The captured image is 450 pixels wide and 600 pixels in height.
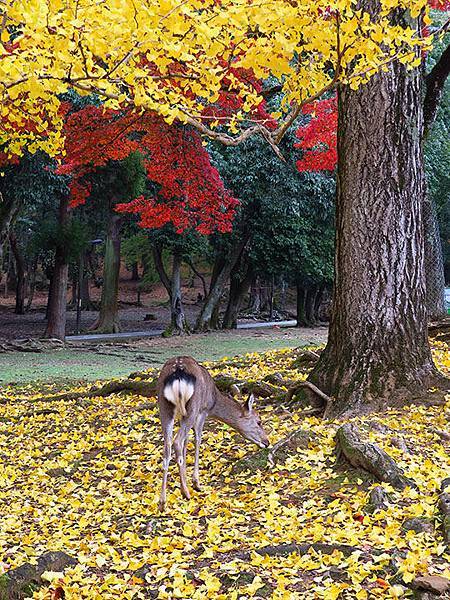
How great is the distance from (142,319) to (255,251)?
9.51 meters

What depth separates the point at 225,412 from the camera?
20.4ft

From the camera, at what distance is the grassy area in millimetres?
14672

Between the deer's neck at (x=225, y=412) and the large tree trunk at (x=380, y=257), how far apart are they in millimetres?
1084

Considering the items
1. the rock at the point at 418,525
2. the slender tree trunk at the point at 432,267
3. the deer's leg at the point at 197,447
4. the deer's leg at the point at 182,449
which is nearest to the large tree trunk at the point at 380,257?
the deer's leg at the point at 197,447

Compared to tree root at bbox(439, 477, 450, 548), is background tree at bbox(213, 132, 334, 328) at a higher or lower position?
higher

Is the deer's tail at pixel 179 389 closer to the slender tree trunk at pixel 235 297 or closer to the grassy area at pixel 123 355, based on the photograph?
the grassy area at pixel 123 355

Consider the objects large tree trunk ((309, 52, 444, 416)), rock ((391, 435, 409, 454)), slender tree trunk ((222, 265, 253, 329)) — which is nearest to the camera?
rock ((391, 435, 409, 454))

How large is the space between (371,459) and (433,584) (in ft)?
5.55

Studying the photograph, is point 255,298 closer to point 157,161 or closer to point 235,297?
point 235,297

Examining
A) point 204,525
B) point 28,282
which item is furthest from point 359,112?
point 28,282

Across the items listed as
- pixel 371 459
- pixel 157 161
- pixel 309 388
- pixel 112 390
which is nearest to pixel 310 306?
pixel 157 161

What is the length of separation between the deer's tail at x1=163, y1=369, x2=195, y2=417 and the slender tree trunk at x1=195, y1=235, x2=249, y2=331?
66.6ft

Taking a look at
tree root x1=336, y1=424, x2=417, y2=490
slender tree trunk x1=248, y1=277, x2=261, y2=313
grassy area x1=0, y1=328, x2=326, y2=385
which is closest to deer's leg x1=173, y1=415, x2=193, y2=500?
tree root x1=336, y1=424, x2=417, y2=490

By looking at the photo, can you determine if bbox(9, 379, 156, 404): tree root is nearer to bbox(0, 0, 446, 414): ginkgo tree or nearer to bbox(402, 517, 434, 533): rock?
bbox(0, 0, 446, 414): ginkgo tree
